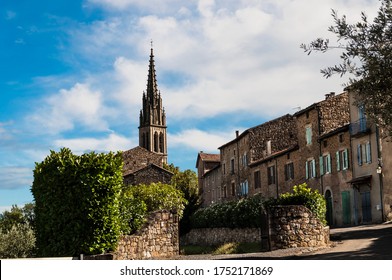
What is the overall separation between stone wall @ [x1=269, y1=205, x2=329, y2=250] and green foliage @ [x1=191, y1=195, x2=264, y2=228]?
1799mm

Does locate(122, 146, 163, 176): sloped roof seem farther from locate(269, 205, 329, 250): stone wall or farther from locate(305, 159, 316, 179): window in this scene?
locate(269, 205, 329, 250): stone wall

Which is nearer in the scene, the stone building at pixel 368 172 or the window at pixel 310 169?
the stone building at pixel 368 172

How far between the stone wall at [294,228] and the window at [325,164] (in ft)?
57.6

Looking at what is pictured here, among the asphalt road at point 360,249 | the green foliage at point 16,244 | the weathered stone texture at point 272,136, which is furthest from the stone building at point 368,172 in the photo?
the green foliage at point 16,244

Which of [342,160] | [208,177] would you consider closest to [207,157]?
[208,177]

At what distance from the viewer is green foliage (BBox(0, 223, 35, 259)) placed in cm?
2641

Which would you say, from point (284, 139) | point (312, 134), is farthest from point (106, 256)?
point (284, 139)

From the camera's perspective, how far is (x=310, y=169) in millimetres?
41156

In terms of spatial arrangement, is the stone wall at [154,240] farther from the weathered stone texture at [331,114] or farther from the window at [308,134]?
the window at [308,134]

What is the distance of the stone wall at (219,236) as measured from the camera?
2525cm

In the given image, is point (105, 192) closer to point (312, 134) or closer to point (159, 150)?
point (312, 134)

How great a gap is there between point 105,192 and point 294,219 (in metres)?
6.82

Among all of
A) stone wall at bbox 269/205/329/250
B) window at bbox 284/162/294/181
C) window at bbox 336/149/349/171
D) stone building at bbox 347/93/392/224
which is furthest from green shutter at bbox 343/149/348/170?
stone wall at bbox 269/205/329/250

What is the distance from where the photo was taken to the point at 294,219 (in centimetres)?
2119
